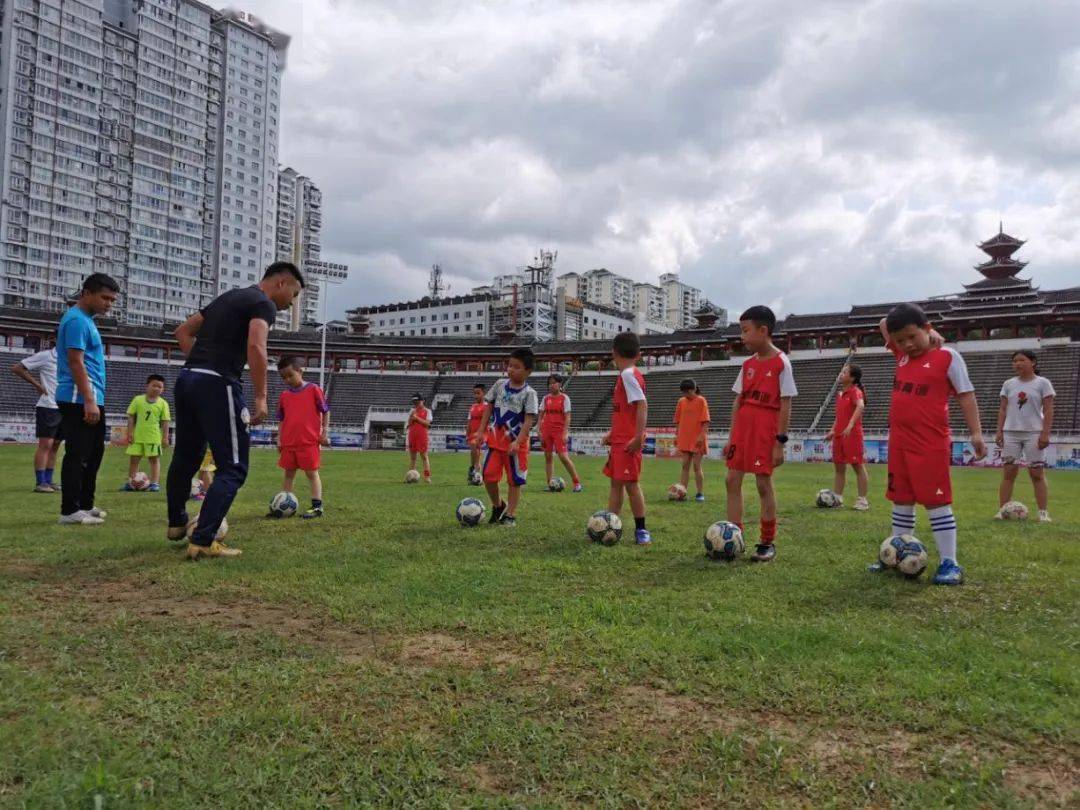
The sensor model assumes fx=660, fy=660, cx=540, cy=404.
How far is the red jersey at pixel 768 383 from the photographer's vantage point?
615 centimetres

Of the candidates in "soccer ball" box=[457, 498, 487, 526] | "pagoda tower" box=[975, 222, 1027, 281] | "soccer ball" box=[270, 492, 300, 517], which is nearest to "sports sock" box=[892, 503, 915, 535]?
"soccer ball" box=[457, 498, 487, 526]

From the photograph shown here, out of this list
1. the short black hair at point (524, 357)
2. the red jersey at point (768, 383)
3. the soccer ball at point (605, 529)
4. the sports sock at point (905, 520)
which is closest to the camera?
the sports sock at point (905, 520)

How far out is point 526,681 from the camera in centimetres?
309

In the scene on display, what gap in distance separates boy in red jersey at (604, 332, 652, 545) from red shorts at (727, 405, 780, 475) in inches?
36.8

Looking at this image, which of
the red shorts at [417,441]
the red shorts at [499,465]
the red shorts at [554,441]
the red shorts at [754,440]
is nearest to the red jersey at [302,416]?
the red shorts at [499,465]

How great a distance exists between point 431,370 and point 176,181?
59.4 meters

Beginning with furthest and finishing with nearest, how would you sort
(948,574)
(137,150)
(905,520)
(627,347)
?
1. (137,150)
2. (627,347)
3. (905,520)
4. (948,574)

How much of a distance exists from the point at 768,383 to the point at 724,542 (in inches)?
61.1

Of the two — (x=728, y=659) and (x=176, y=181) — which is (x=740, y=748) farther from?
(x=176, y=181)

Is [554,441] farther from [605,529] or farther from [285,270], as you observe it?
[285,270]

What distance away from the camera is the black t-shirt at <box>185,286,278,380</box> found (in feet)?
18.9

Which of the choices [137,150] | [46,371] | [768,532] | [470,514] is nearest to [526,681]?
[768,532]

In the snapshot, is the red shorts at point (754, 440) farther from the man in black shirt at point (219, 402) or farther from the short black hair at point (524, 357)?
the man in black shirt at point (219, 402)

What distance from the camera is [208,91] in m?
99.0
